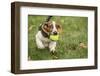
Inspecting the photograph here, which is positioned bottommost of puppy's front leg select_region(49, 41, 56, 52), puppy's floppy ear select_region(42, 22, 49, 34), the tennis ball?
puppy's front leg select_region(49, 41, 56, 52)

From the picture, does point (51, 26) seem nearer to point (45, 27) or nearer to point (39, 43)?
point (45, 27)

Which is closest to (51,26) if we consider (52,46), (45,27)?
(45,27)

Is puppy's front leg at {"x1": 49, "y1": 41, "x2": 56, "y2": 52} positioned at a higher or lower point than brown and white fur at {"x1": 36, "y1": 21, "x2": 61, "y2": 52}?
lower

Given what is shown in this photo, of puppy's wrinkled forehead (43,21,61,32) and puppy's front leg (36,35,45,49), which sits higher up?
puppy's wrinkled forehead (43,21,61,32)

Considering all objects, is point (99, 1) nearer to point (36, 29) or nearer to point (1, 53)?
point (36, 29)

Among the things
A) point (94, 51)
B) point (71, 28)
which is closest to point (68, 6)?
point (71, 28)
